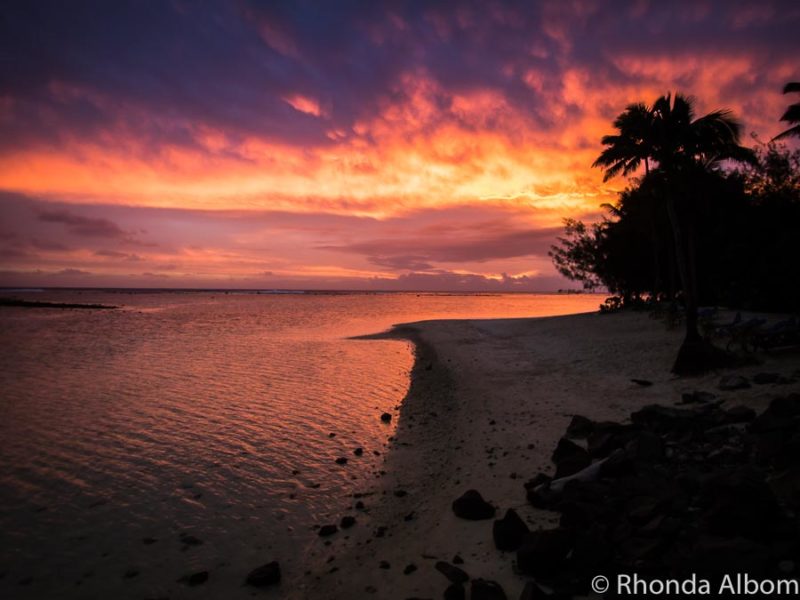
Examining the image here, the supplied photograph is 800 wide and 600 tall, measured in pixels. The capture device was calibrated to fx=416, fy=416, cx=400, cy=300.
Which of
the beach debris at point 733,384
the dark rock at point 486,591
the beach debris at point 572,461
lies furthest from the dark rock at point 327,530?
the beach debris at point 733,384

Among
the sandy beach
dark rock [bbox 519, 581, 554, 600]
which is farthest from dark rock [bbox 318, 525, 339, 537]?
dark rock [bbox 519, 581, 554, 600]

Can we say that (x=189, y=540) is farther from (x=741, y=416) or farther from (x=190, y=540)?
(x=741, y=416)

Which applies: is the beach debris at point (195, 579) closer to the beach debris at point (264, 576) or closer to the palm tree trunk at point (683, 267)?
the beach debris at point (264, 576)

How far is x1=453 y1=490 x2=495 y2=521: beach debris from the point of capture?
23.4 ft

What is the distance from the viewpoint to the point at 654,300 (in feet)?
125

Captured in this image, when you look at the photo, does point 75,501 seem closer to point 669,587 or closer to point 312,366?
point 669,587

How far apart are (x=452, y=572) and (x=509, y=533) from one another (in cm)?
102

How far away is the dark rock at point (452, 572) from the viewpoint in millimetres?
5559

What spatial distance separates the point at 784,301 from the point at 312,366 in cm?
3356

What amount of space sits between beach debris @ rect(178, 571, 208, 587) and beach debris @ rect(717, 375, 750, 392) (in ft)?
43.6

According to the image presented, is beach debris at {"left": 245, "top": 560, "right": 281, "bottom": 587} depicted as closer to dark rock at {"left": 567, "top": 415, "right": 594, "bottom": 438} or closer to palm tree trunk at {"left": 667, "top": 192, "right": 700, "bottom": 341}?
dark rock at {"left": 567, "top": 415, "right": 594, "bottom": 438}

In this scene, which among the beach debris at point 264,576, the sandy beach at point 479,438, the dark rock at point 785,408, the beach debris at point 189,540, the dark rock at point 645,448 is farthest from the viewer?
the dark rock at point 785,408

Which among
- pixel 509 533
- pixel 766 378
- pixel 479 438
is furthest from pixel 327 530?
pixel 766 378

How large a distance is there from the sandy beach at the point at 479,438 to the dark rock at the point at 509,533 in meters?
0.15
